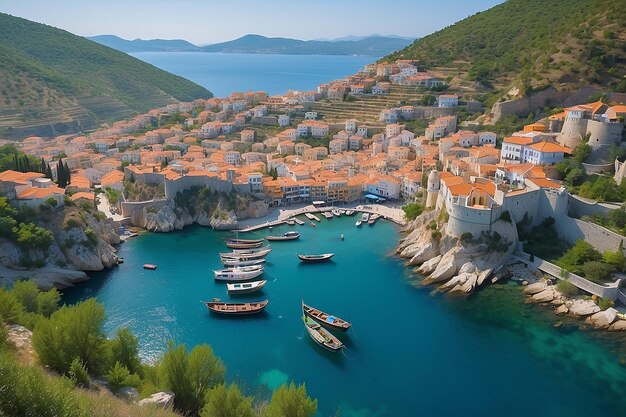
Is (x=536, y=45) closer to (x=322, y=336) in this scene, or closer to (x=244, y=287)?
(x=244, y=287)

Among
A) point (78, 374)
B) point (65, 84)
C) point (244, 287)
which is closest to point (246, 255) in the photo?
point (244, 287)

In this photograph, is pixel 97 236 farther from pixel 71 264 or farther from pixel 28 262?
pixel 28 262

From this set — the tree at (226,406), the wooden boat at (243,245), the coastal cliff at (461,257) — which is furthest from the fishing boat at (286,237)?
the tree at (226,406)

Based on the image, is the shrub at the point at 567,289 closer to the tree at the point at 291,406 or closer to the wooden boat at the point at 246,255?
the wooden boat at the point at 246,255

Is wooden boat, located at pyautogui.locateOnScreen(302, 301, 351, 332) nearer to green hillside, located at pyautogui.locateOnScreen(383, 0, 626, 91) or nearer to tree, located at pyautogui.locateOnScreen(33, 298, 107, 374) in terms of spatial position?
tree, located at pyautogui.locateOnScreen(33, 298, 107, 374)

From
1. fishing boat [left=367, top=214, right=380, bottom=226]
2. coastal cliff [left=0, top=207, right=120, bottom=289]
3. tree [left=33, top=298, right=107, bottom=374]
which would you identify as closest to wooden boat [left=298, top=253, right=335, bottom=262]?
fishing boat [left=367, top=214, right=380, bottom=226]
